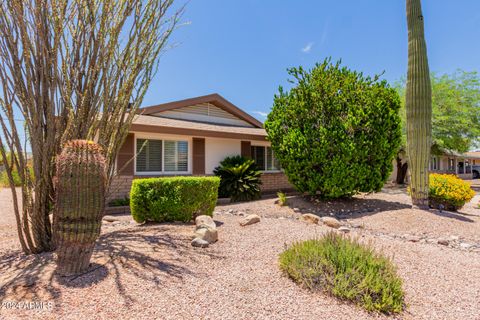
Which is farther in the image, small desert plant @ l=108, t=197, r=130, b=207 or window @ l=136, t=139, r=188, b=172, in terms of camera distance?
window @ l=136, t=139, r=188, b=172

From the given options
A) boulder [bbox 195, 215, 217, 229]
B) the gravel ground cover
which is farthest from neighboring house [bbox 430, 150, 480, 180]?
boulder [bbox 195, 215, 217, 229]

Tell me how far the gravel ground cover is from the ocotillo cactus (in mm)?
250

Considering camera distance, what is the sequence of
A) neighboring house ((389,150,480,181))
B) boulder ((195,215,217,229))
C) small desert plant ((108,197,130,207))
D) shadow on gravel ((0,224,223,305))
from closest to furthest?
shadow on gravel ((0,224,223,305)) → boulder ((195,215,217,229)) → small desert plant ((108,197,130,207)) → neighboring house ((389,150,480,181))

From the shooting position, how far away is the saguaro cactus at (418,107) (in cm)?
785

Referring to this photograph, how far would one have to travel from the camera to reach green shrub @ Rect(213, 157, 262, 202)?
425 inches

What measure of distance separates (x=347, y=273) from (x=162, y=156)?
9.00 m

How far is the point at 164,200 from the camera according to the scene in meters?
6.02

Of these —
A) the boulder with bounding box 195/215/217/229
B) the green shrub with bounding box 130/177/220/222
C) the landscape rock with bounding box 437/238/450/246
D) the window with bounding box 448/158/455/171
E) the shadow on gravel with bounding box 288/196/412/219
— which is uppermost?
the window with bounding box 448/158/455/171

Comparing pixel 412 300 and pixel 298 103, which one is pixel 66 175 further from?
pixel 298 103

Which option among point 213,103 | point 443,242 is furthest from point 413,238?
point 213,103

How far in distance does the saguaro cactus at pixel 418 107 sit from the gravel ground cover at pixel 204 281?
3193 mm

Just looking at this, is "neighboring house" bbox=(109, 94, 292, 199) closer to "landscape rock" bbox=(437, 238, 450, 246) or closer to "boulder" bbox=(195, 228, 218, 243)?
"boulder" bbox=(195, 228, 218, 243)

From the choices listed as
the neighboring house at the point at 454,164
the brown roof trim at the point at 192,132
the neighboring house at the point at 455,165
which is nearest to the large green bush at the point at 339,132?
the brown roof trim at the point at 192,132

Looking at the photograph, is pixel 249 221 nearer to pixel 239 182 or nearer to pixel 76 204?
pixel 76 204
